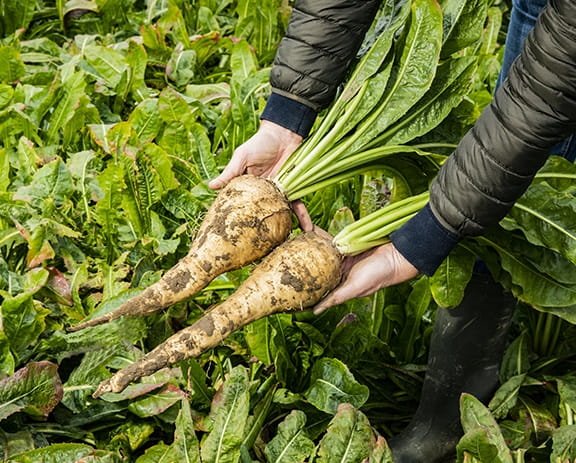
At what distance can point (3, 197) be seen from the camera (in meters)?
3.16

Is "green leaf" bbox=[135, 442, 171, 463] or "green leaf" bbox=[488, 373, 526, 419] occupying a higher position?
"green leaf" bbox=[488, 373, 526, 419]

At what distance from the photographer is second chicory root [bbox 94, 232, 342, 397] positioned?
90.5 inches

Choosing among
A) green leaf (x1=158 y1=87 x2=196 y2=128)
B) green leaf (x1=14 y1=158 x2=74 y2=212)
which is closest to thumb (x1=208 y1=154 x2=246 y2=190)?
green leaf (x1=14 y1=158 x2=74 y2=212)

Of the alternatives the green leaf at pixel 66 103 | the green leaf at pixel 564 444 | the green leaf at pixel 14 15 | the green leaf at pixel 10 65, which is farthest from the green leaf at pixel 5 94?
the green leaf at pixel 564 444

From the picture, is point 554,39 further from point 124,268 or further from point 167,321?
point 124,268

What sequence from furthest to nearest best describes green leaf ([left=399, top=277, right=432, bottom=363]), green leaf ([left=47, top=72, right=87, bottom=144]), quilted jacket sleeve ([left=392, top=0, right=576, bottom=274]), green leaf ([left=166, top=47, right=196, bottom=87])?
green leaf ([left=166, top=47, right=196, bottom=87]), green leaf ([left=47, top=72, right=87, bottom=144]), green leaf ([left=399, top=277, right=432, bottom=363]), quilted jacket sleeve ([left=392, top=0, right=576, bottom=274])

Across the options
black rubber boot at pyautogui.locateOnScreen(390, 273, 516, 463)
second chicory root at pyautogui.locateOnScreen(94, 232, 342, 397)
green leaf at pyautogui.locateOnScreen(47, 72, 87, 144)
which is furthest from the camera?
green leaf at pyautogui.locateOnScreen(47, 72, 87, 144)

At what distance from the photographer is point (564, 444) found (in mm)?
2639

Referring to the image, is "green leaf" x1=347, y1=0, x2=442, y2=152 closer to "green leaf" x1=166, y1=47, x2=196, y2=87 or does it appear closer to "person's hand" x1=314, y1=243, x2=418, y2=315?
"person's hand" x1=314, y1=243, x2=418, y2=315

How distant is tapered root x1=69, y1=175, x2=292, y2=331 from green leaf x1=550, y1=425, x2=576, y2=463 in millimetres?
985

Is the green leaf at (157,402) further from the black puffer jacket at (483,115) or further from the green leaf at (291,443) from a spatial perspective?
the black puffer jacket at (483,115)

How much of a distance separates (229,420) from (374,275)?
22.0 inches

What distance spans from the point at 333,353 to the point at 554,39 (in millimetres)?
1309

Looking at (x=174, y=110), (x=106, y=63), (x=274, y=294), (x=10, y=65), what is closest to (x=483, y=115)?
(x=274, y=294)
